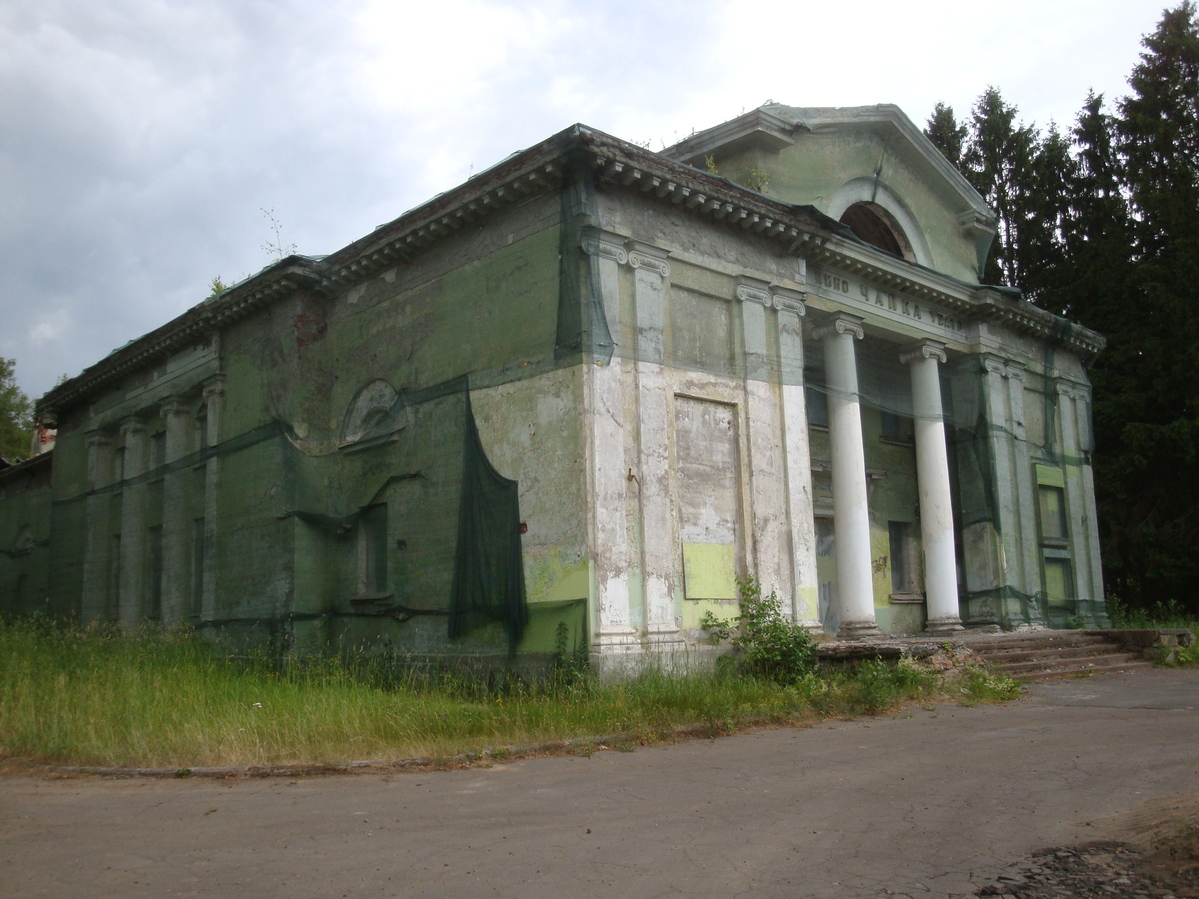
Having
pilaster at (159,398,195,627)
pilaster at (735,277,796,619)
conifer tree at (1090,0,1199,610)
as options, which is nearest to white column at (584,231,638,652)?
pilaster at (735,277,796,619)

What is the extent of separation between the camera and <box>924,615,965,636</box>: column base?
17.3 m

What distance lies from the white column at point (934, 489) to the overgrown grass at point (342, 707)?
577 cm

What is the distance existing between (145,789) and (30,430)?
36556 millimetres

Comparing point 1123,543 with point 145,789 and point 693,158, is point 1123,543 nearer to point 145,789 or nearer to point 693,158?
point 693,158

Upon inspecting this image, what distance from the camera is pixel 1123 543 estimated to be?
976 inches

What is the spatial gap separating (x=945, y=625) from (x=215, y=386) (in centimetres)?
1377

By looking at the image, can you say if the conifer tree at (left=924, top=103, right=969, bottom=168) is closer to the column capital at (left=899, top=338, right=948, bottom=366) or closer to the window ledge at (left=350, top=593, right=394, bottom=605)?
the column capital at (left=899, top=338, right=948, bottom=366)

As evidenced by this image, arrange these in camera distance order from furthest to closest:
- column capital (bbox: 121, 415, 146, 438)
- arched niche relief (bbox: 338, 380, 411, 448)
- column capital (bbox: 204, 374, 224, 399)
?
column capital (bbox: 121, 415, 146, 438)
column capital (bbox: 204, 374, 224, 399)
arched niche relief (bbox: 338, 380, 411, 448)

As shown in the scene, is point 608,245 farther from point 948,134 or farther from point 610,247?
point 948,134

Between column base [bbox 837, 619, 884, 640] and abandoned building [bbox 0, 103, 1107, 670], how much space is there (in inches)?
2.2

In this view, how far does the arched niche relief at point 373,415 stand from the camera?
1448cm

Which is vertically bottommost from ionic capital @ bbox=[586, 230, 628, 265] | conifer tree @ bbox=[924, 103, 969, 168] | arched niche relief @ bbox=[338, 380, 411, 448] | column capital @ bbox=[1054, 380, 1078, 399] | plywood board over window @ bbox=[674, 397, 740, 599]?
plywood board over window @ bbox=[674, 397, 740, 599]

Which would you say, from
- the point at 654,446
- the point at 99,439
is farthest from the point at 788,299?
the point at 99,439

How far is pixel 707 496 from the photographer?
43.3ft
